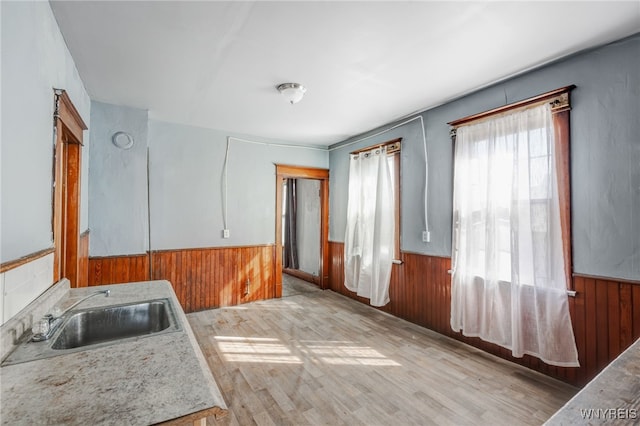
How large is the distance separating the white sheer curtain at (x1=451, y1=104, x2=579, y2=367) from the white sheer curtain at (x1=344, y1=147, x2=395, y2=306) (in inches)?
38.3

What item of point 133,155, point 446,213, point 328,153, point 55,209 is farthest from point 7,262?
point 328,153

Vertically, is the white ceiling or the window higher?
the white ceiling

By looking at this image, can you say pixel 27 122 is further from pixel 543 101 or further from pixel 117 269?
pixel 543 101

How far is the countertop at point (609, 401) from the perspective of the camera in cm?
74

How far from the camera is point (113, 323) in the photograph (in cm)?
164

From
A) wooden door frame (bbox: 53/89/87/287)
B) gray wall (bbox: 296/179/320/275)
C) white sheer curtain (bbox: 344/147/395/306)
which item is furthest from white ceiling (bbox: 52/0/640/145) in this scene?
gray wall (bbox: 296/179/320/275)

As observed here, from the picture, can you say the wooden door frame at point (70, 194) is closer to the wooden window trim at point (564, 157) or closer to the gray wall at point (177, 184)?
the gray wall at point (177, 184)

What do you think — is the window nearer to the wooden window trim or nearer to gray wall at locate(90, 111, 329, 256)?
gray wall at locate(90, 111, 329, 256)

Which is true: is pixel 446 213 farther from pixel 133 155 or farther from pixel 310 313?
pixel 133 155

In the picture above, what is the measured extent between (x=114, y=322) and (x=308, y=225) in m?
4.30

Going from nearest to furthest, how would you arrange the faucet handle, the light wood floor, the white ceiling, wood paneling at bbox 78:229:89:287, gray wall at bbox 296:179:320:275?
the faucet handle → the white ceiling → the light wood floor → wood paneling at bbox 78:229:89:287 → gray wall at bbox 296:179:320:275

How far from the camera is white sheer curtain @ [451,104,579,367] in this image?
2246 millimetres

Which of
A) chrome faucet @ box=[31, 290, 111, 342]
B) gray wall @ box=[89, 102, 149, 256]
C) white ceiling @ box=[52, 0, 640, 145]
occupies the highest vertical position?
white ceiling @ box=[52, 0, 640, 145]

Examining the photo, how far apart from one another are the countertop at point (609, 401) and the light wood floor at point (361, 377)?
3.89 feet
